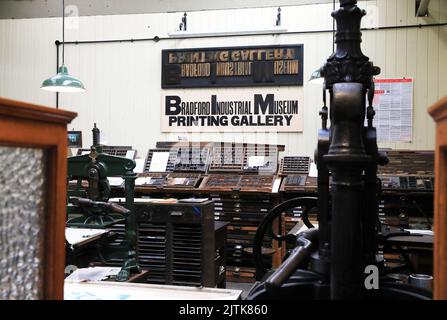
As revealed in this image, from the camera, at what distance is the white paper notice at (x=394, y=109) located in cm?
589

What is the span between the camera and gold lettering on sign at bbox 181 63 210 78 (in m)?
6.36

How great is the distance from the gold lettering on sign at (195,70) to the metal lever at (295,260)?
527 cm

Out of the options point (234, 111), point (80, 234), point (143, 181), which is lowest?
point (80, 234)

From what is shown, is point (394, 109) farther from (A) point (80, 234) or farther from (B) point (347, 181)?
(B) point (347, 181)

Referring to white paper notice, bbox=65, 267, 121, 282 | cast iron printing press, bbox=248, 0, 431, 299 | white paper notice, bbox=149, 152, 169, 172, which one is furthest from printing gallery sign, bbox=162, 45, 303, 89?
cast iron printing press, bbox=248, 0, 431, 299

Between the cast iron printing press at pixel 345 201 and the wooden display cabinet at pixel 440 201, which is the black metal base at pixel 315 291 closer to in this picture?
the cast iron printing press at pixel 345 201

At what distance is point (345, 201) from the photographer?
109 cm

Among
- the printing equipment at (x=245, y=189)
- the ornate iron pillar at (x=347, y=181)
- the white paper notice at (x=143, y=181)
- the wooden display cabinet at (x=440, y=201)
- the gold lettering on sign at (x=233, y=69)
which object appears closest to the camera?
the wooden display cabinet at (x=440, y=201)

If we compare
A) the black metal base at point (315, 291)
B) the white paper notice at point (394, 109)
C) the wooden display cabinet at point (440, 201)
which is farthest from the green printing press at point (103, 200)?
the white paper notice at point (394, 109)

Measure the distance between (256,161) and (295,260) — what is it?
14.1 ft

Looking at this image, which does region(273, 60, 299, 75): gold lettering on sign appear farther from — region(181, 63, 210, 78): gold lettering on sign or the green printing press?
the green printing press

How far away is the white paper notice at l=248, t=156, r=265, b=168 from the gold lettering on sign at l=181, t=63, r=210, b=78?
5.12ft

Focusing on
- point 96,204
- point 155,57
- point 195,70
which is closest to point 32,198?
point 96,204
